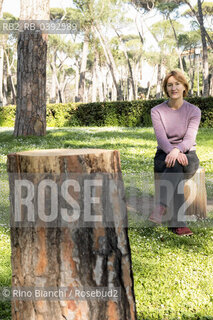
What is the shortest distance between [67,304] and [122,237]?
17.1 inches

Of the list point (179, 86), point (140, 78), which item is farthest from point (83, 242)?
point (140, 78)

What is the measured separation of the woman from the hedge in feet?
46.5

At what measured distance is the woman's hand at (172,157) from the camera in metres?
4.07

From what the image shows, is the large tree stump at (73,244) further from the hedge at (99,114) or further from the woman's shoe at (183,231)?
the hedge at (99,114)

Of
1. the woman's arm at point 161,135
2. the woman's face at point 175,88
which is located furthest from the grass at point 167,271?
the woman's face at point 175,88

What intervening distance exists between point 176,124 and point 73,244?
8.90ft

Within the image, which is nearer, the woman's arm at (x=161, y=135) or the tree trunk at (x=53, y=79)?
the woman's arm at (x=161, y=135)

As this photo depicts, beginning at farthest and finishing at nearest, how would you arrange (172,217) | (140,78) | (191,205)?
(140,78)
(191,205)
(172,217)

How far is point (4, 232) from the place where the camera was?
13.9 ft

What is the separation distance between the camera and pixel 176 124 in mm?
4289

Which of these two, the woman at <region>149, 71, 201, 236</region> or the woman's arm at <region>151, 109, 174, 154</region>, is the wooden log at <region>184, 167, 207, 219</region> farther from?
the woman's arm at <region>151, 109, 174, 154</region>

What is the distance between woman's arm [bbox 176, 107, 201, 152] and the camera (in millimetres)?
4176

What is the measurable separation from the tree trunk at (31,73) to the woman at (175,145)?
24.6ft

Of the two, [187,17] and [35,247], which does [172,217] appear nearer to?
[35,247]
